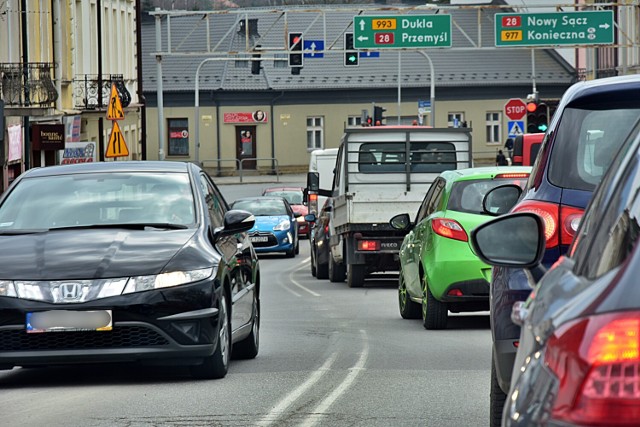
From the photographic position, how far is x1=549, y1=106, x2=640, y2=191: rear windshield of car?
20.9 ft

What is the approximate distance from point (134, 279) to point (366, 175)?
1504 centimetres

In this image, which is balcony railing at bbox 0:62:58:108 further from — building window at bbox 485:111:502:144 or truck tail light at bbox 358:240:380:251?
building window at bbox 485:111:502:144

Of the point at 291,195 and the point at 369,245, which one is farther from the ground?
the point at 369,245

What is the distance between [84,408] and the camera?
836cm

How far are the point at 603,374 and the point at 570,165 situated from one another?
3.83 meters

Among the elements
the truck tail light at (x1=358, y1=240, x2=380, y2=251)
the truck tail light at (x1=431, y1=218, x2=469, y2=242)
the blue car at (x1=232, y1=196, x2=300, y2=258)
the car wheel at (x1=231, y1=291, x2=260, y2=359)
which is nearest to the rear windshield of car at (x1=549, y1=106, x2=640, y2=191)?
the car wheel at (x1=231, y1=291, x2=260, y2=359)

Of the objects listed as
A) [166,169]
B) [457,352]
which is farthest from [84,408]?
[457,352]

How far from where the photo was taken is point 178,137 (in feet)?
285

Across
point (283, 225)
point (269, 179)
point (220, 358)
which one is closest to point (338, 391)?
point (220, 358)

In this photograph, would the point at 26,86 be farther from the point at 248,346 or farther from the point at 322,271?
the point at 248,346

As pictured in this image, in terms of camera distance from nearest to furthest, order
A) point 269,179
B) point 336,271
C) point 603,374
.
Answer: point 603,374
point 336,271
point 269,179

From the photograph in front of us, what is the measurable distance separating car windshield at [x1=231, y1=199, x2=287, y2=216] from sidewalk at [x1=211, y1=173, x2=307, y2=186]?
37.0m

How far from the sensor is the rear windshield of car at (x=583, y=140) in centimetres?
636

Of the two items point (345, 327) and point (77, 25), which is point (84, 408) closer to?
point (345, 327)
